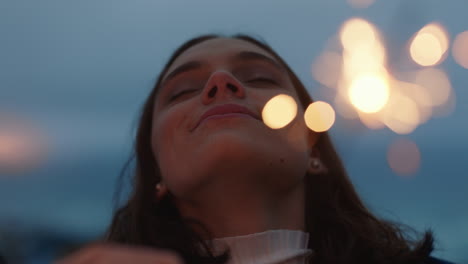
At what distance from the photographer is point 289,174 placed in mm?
2408

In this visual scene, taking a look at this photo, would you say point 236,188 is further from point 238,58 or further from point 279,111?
point 238,58

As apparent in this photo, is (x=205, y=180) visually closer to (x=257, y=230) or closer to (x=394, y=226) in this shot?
(x=257, y=230)

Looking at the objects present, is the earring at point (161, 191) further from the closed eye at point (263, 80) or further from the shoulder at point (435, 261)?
the shoulder at point (435, 261)

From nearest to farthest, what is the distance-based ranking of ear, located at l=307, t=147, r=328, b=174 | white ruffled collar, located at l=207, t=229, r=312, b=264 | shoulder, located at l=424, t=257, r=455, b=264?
white ruffled collar, located at l=207, t=229, r=312, b=264 < shoulder, located at l=424, t=257, r=455, b=264 < ear, located at l=307, t=147, r=328, b=174

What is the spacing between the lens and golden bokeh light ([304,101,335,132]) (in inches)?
118

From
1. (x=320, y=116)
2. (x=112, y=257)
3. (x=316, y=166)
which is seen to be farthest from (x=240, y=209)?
(x=112, y=257)

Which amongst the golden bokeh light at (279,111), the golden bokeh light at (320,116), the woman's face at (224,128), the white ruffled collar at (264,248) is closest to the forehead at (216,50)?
the woman's face at (224,128)

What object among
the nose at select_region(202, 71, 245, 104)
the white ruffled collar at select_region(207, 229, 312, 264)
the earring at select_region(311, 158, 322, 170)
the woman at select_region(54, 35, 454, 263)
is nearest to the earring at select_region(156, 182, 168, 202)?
the woman at select_region(54, 35, 454, 263)

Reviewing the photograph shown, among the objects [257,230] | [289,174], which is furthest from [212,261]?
[289,174]

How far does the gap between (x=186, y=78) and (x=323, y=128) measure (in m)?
0.93

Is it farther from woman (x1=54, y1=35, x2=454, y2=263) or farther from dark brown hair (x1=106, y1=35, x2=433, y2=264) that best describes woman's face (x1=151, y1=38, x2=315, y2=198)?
dark brown hair (x1=106, y1=35, x2=433, y2=264)

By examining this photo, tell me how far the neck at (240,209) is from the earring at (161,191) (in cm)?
29

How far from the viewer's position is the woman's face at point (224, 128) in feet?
7.55

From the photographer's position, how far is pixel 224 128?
2338 millimetres
